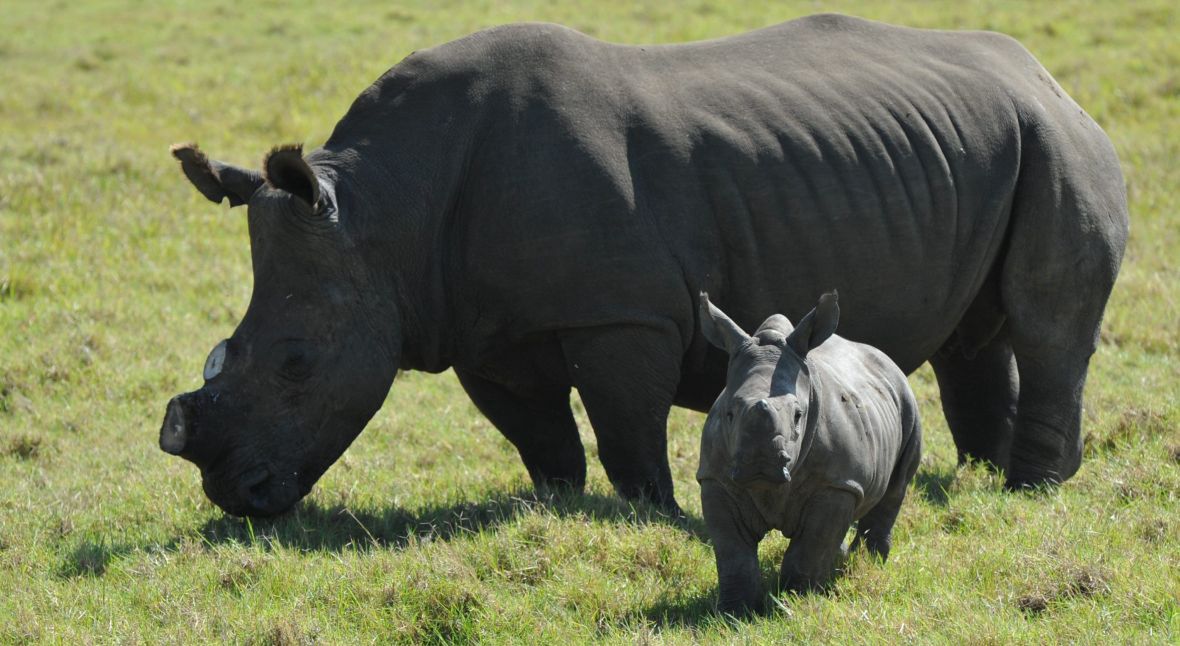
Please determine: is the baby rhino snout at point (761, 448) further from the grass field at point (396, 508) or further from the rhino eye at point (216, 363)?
the rhino eye at point (216, 363)

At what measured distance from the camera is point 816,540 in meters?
5.47

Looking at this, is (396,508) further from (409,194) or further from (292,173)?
(292,173)

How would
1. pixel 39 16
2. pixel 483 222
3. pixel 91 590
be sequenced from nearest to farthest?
1. pixel 91 590
2. pixel 483 222
3. pixel 39 16

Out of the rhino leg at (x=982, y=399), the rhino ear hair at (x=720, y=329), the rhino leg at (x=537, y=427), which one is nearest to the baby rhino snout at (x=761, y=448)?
the rhino ear hair at (x=720, y=329)

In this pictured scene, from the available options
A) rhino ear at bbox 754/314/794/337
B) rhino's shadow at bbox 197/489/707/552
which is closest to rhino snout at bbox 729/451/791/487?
rhino ear at bbox 754/314/794/337

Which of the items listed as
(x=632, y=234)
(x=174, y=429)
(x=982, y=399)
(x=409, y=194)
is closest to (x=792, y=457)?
(x=632, y=234)

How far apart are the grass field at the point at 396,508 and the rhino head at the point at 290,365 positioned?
0.29m

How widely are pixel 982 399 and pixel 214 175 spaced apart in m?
4.21

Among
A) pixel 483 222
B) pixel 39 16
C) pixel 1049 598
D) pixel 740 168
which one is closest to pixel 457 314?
pixel 483 222

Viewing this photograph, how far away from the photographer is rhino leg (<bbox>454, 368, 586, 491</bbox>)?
757 centimetres

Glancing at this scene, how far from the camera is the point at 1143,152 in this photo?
15.3 meters

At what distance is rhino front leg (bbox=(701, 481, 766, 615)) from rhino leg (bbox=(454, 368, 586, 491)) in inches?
84.2

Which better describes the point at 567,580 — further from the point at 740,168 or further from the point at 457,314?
the point at 740,168

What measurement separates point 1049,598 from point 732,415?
52.9 inches
